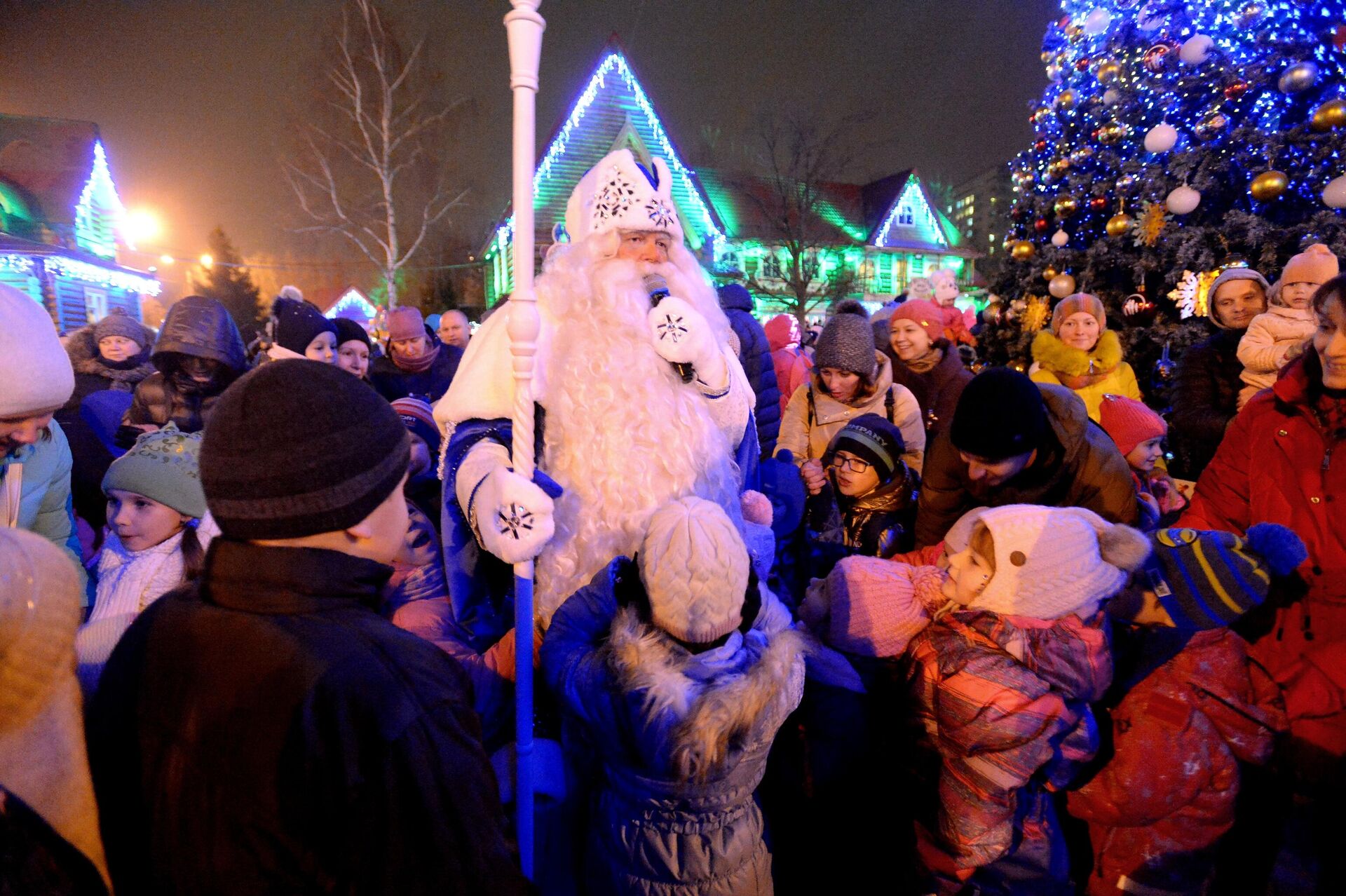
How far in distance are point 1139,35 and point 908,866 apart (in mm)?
9296

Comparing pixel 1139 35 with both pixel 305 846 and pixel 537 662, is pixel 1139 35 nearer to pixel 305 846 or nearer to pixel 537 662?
pixel 537 662

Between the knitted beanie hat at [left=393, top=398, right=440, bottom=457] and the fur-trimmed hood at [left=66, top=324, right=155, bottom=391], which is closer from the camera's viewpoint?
the knitted beanie hat at [left=393, top=398, right=440, bottom=457]

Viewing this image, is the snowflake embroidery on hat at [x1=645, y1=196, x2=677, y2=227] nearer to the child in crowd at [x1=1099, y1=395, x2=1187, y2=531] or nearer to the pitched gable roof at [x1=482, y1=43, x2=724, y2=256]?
the child in crowd at [x1=1099, y1=395, x2=1187, y2=531]

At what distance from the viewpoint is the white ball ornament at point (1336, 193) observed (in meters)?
5.63

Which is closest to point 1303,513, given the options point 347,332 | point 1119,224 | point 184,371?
point 184,371

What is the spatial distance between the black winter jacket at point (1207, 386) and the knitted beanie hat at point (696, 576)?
3951 millimetres

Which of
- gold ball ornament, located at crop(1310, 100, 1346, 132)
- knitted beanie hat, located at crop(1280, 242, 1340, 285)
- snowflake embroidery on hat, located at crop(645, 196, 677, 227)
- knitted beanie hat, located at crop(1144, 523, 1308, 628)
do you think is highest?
gold ball ornament, located at crop(1310, 100, 1346, 132)

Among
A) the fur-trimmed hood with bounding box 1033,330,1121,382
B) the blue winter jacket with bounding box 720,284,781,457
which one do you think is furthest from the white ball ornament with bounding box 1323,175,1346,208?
the blue winter jacket with bounding box 720,284,781,457

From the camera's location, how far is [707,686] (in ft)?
5.53

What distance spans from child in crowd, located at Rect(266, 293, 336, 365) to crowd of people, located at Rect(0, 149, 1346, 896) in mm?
1735

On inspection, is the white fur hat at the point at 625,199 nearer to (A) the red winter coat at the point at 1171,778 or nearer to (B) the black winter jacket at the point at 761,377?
(B) the black winter jacket at the point at 761,377

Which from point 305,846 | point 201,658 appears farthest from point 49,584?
point 305,846

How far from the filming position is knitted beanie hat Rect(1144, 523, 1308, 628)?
202 cm

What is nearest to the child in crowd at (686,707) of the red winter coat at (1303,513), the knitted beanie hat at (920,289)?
the red winter coat at (1303,513)
